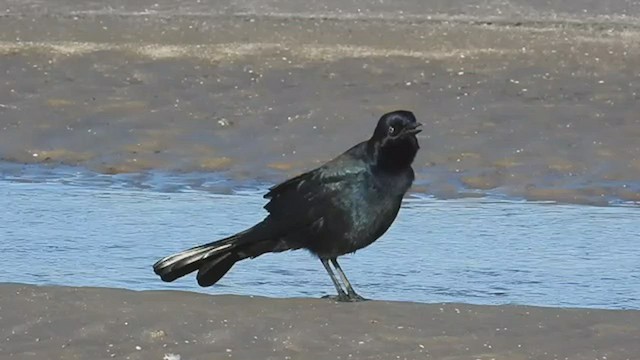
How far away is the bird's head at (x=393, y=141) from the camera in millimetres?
7289

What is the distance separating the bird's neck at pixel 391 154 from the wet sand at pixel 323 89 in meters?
3.26

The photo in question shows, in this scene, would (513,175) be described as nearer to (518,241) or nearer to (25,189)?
(518,241)

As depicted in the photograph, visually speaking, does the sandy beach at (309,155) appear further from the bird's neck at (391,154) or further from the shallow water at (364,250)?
the bird's neck at (391,154)

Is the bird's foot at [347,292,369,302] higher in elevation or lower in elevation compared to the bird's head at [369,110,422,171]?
lower

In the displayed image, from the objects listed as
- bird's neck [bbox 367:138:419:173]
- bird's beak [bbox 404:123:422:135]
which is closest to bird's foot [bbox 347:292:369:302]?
bird's neck [bbox 367:138:419:173]

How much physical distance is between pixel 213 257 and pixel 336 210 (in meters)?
0.55

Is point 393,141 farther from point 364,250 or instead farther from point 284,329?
point 364,250

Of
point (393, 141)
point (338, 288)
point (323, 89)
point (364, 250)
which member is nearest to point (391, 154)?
point (393, 141)

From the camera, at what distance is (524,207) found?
1024cm

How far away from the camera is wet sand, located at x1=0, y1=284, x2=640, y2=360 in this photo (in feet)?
20.8

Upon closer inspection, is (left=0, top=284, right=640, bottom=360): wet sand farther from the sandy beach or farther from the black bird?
the black bird

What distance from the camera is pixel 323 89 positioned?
1274cm

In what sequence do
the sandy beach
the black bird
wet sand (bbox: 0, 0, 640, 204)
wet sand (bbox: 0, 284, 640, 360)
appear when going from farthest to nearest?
wet sand (bbox: 0, 0, 640, 204), the black bird, the sandy beach, wet sand (bbox: 0, 284, 640, 360)

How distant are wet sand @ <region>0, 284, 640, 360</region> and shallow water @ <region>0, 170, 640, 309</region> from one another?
2.61ft
